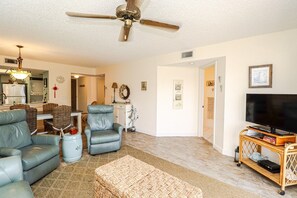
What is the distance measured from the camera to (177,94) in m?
4.76

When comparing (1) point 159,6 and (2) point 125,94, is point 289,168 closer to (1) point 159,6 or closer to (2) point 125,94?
(1) point 159,6

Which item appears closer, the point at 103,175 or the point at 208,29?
the point at 103,175

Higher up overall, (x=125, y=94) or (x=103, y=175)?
(x=125, y=94)

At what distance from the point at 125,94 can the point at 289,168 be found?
4.56 meters

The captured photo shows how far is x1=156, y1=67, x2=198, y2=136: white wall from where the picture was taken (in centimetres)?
473

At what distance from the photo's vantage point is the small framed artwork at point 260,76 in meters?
2.85

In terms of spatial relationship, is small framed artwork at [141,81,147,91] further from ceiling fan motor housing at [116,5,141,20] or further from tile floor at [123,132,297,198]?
ceiling fan motor housing at [116,5,141,20]

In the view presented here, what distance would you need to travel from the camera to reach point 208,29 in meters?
2.71

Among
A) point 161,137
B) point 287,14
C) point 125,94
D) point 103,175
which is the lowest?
point 161,137

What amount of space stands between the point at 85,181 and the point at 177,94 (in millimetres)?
3308

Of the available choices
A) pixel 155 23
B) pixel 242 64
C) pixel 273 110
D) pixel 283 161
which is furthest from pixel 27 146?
pixel 242 64

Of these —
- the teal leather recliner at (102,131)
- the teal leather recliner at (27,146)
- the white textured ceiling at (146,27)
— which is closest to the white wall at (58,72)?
the white textured ceiling at (146,27)

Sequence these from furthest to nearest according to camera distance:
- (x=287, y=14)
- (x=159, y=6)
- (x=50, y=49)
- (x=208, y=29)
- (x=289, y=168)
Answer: (x=50, y=49), (x=208, y=29), (x=289, y=168), (x=287, y=14), (x=159, y=6)

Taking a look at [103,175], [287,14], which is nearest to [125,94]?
[103,175]
